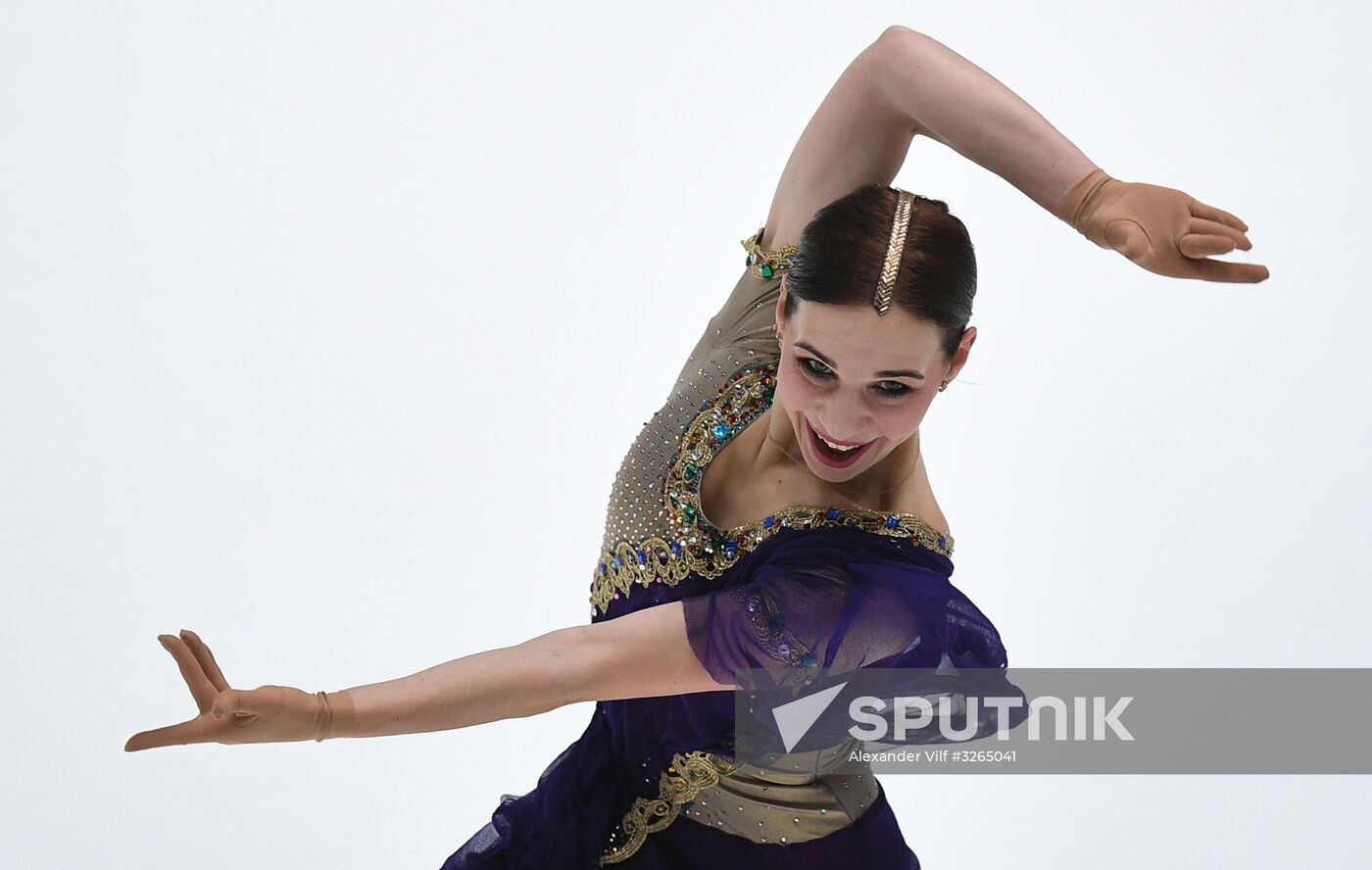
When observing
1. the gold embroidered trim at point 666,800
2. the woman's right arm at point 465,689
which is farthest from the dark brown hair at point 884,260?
the gold embroidered trim at point 666,800

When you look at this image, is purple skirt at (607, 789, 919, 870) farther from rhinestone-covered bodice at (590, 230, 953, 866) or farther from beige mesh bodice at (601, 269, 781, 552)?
beige mesh bodice at (601, 269, 781, 552)

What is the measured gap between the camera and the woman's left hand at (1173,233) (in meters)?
2.31

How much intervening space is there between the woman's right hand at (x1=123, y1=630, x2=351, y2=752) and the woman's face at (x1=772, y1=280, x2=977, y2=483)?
82 centimetres

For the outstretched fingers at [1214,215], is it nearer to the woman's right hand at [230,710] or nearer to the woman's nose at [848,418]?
the woman's nose at [848,418]

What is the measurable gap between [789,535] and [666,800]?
1.89 feet

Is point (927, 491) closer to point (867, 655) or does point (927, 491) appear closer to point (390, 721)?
point (867, 655)

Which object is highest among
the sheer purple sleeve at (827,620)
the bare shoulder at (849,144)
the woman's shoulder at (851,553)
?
the bare shoulder at (849,144)

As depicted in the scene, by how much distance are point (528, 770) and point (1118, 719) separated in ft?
5.28

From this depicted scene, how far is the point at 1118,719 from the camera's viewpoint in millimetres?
3494

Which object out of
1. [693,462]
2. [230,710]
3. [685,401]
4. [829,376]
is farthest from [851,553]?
[230,710]

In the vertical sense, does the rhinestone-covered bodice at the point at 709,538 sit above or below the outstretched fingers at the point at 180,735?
above

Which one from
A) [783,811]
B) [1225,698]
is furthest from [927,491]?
[1225,698]

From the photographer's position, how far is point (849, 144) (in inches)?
113

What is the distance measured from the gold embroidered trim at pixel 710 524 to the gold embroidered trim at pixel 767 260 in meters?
0.16
